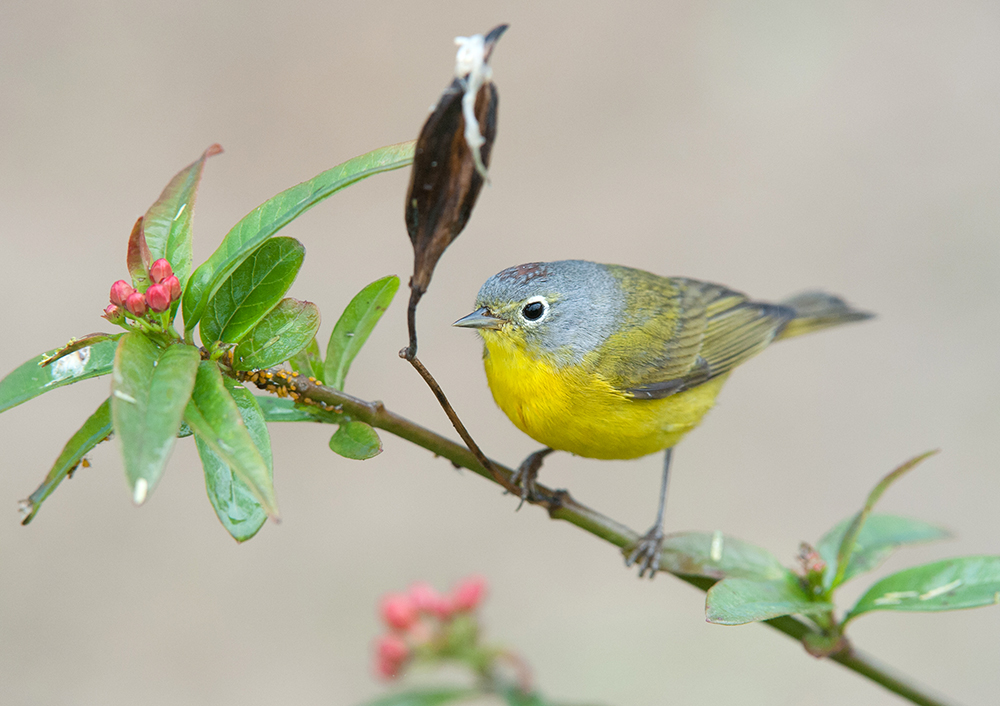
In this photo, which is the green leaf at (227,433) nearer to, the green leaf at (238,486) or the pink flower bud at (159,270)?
the green leaf at (238,486)

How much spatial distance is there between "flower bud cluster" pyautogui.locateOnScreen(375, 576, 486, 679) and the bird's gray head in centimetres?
87

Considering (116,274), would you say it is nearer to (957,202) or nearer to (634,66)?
(634,66)

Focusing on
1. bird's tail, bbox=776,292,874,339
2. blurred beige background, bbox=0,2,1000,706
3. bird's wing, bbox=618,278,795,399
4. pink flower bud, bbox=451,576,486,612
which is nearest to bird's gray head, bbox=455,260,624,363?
bird's wing, bbox=618,278,795,399

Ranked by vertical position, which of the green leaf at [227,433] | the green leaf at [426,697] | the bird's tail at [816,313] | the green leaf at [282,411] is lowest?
the green leaf at [426,697]

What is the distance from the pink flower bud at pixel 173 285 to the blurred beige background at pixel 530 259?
5234 millimetres

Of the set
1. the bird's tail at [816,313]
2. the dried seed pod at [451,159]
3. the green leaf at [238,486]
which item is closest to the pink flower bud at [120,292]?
the green leaf at [238,486]

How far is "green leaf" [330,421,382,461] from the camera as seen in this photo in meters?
1.78

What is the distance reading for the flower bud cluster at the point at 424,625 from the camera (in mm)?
2568

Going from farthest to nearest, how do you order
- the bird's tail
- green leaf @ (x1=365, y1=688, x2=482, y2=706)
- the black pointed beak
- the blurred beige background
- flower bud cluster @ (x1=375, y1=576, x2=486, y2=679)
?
the blurred beige background
the bird's tail
the black pointed beak
flower bud cluster @ (x1=375, y1=576, x2=486, y2=679)
green leaf @ (x1=365, y1=688, x2=482, y2=706)

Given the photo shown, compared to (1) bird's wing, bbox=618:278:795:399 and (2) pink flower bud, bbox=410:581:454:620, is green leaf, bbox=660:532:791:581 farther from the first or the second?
(1) bird's wing, bbox=618:278:795:399

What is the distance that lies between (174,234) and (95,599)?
5717mm

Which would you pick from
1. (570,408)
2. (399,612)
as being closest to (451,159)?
(399,612)

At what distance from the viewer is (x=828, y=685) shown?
6.54 meters

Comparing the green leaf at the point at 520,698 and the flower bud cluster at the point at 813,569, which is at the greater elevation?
the flower bud cluster at the point at 813,569
